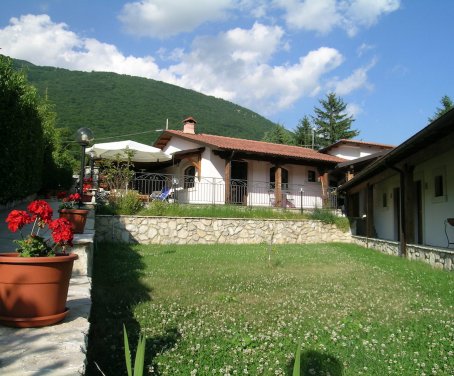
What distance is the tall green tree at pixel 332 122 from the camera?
1588 inches

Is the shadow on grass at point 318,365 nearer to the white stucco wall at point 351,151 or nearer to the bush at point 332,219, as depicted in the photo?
the bush at point 332,219

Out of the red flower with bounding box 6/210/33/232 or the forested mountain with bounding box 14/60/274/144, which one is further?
the forested mountain with bounding box 14/60/274/144

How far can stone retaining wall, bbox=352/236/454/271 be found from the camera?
8.53m

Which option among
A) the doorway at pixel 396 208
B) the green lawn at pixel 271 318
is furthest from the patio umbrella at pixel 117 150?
the doorway at pixel 396 208

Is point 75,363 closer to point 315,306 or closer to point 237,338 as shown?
point 237,338

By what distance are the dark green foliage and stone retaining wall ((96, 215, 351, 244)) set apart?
9.43 feet

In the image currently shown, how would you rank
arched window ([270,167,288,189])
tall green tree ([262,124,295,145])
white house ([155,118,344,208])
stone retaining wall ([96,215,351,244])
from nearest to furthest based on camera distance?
stone retaining wall ([96,215,351,244]) < white house ([155,118,344,208]) < arched window ([270,167,288,189]) < tall green tree ([262,124,295,145])

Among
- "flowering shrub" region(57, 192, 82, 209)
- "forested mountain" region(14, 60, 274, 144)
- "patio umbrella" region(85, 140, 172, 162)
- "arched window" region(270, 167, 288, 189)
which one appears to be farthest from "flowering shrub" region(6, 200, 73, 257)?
"forested mountain" region(14, 60, 274, 144)

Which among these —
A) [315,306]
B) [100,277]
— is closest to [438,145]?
[315,306]

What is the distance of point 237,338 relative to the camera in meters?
3.89

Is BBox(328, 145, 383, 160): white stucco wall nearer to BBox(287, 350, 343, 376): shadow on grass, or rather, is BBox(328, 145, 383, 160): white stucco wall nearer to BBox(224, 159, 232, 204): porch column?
BBox(224, 159, 232, 204): porch column

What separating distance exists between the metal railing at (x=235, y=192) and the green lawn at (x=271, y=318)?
8.53 meters

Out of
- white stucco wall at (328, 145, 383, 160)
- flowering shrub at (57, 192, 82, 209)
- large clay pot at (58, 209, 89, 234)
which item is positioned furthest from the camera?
white stucco wall at (328, 145, 383, 160)

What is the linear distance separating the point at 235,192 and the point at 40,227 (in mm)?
14890
